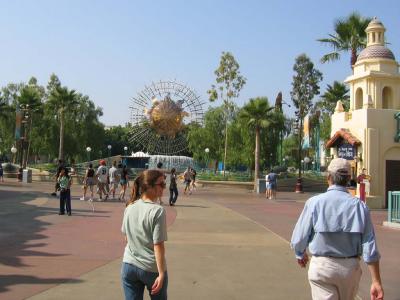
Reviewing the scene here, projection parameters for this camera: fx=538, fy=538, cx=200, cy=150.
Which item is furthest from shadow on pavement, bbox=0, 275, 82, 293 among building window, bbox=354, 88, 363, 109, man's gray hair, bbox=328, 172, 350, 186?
building window, bbox=354, 88, 363, 109

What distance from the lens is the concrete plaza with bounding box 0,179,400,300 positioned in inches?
270

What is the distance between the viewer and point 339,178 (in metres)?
4.38

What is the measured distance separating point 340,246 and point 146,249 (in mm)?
1531

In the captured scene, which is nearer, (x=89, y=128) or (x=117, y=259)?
(x=117, y=259)

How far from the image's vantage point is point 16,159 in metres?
72.1

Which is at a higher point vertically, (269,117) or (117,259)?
(269,117)

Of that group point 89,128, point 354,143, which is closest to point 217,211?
point 354,143

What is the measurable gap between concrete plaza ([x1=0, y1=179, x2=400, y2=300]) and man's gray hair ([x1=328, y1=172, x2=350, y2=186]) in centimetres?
274

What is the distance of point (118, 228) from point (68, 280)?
5869 millimetres

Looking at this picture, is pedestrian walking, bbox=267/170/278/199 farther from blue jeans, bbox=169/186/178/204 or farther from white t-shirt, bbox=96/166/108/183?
white t-shirt, bbox=96/166/108/183

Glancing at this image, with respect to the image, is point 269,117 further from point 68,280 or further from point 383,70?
point 68,280

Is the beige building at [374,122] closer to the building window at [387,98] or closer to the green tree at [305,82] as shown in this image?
the building window at [387,98]

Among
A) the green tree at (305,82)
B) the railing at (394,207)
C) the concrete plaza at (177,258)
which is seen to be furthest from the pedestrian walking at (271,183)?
the green tree at (305,82)

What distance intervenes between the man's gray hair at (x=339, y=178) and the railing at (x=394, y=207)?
12091 mm
